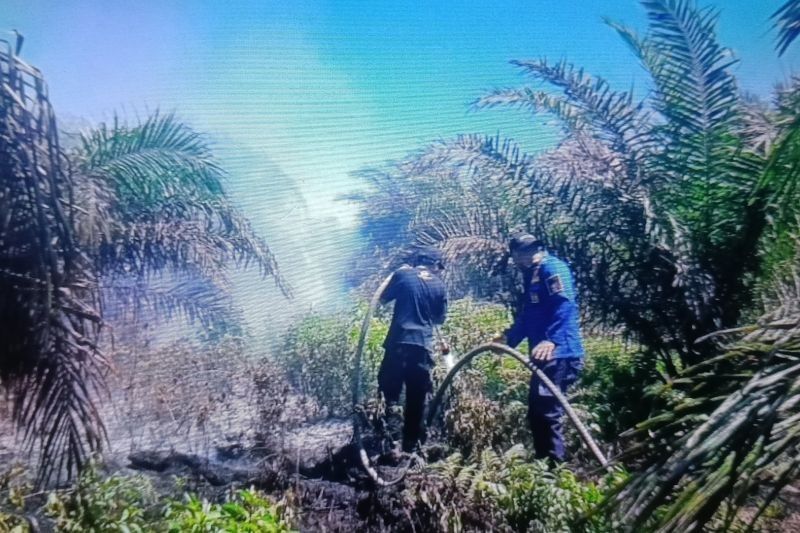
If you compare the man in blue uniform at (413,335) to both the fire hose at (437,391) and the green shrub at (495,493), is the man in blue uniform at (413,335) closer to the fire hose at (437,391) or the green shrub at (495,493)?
the fire hose at (437,391)

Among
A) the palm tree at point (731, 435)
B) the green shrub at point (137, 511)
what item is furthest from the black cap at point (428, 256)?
the green shrub at point (137, 511)

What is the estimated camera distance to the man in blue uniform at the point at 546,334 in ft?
9.45

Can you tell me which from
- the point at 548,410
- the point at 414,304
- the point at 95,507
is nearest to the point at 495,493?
the point at 548,410

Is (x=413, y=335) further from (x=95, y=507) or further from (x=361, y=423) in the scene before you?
(x=95, y=507)

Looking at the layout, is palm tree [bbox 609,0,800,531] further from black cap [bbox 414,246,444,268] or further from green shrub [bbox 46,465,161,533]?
green shrub [bbox 46,465,161,533]

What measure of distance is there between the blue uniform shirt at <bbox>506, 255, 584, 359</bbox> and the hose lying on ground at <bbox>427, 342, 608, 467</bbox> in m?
0.06

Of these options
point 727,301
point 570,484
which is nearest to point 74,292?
point 570,484

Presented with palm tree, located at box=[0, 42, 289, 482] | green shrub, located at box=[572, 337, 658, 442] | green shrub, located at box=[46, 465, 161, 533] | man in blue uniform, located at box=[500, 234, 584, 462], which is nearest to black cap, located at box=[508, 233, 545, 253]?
man in blue uniform, located at box=[500, 234, 584, 462]

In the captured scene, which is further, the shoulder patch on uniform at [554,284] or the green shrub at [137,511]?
the shoulder patch on uniform at [554,284]

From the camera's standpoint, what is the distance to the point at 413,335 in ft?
9.19

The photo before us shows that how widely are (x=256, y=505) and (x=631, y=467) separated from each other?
53.4 inches

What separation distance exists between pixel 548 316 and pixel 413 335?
1.83 ft

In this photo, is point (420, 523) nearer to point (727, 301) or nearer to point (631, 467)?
point (631, 467)

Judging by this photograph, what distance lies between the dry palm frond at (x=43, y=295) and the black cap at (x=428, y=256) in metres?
1.13
